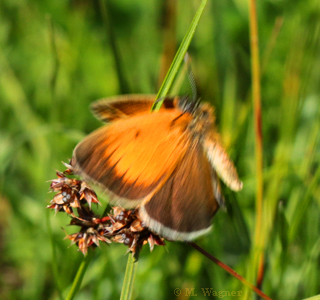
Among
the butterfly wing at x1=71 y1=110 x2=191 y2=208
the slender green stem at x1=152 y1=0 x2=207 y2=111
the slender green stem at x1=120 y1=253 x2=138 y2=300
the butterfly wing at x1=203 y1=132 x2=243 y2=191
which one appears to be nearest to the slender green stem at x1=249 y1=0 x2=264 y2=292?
the butterfly wing at x1=203 y1=132 x2=243 y2=191

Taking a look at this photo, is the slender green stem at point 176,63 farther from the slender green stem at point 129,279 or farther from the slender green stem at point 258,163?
the slender green stem at point 129,279

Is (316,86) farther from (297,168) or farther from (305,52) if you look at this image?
(297,168)

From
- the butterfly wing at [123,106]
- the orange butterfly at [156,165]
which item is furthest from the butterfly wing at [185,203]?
the butterfly wing at [123,106]

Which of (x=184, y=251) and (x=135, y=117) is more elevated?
(x=135, y=117)

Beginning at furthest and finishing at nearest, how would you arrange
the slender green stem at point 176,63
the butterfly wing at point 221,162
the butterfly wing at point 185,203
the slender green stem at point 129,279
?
1. the butterfly wing at point 221,162
2. the slender green stem at point 176,63
3. the butterfly wing at point 185,203
4. the slender green stem at point 129,279

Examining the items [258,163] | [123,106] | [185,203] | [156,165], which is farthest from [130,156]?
[258,163]

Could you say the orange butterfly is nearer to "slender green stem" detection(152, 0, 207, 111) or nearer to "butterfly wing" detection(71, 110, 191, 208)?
"butterfly wing" detection(71, 110, 191, 208)

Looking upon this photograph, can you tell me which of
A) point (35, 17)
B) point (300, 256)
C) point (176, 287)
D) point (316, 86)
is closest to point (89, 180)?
point (176, 287)
